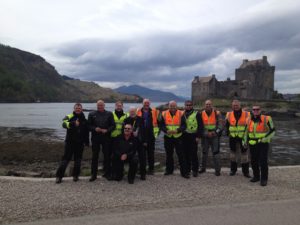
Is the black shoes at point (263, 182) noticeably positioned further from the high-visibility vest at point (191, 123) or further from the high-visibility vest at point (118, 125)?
the high-visibility vest at point (118, 125)

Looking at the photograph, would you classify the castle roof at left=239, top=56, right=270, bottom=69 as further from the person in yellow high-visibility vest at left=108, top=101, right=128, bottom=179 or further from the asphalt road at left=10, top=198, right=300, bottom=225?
the asphalt road at left=10, top=198, right=300, bottom=225

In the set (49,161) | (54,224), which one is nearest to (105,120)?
(54,224)

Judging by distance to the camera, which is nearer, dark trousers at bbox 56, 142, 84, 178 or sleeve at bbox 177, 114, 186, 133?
dark trousers at bbox 56, 142, 84, 178

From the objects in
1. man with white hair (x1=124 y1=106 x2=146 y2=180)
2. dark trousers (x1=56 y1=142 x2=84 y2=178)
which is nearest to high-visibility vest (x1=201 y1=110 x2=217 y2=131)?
man with white hair (x1=124 y1=106 x2=146 y2=180)


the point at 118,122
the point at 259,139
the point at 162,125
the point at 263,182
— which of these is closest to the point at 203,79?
the point at 162,125

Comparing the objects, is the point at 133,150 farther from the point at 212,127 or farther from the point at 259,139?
the point at 259,139

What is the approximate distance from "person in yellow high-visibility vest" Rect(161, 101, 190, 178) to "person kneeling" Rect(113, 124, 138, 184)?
1291 mm

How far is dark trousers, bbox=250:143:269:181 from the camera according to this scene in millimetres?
10406

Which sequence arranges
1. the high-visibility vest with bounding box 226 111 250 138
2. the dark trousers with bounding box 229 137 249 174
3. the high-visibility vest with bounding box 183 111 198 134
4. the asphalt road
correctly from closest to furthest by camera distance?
the asphalt road
the high-visibility vest with bounding box 226 111 250 138
the dark trousers with bounding box 229 137 249 174
the high-visibility vest with bounding box 183 111 198 134

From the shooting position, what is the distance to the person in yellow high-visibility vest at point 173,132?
11.2m

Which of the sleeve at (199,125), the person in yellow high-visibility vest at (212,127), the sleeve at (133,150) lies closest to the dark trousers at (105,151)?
the sleeve at (133,150)

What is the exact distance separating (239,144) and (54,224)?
6.72m

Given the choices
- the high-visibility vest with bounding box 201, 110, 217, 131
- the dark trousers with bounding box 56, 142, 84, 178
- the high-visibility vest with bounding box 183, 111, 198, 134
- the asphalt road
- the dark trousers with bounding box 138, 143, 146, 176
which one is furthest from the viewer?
the high-visibility vest with bounding box 201, 110, 217, 131

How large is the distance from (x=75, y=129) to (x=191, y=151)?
3825 millimetres
